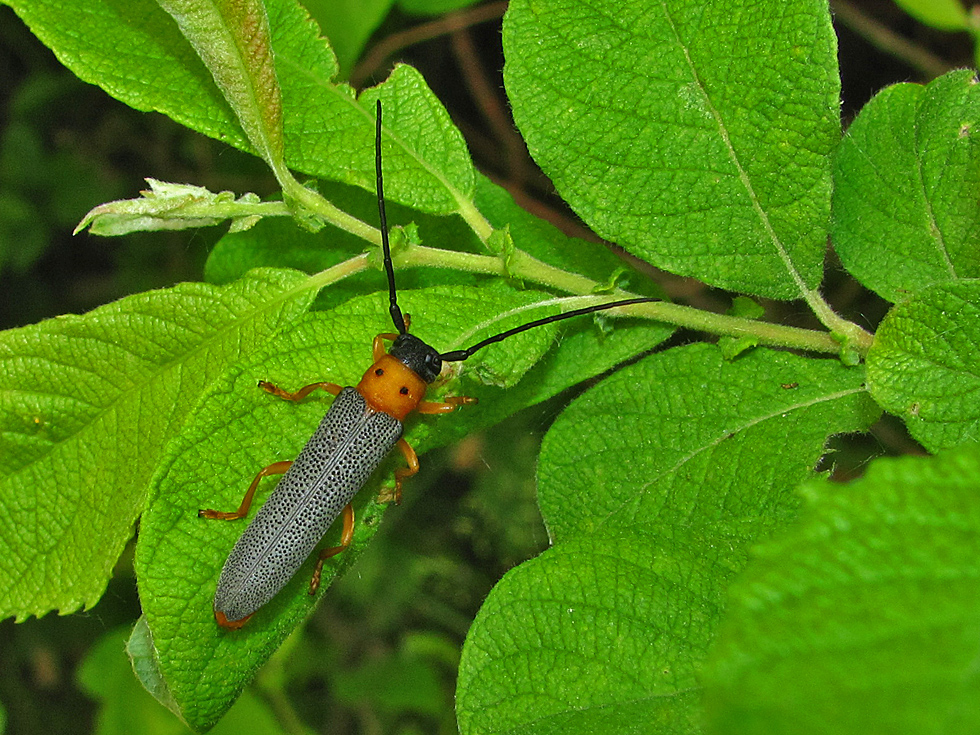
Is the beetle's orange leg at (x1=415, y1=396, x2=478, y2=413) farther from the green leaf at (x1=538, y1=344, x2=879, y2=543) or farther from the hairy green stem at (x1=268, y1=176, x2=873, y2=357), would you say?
the hairy green stem at (x1=268, y1=176, x2=873, y2=357)

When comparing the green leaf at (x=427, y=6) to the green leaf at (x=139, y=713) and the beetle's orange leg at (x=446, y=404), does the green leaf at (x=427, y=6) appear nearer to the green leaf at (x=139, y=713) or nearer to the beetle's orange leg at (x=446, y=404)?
the beetle's orange leg at (x=446, y=404)

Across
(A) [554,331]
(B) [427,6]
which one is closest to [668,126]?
(A) [554,331]

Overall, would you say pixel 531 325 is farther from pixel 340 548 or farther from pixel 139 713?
pixel 139 713

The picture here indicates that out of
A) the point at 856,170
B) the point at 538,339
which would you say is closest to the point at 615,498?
the point at 538,339

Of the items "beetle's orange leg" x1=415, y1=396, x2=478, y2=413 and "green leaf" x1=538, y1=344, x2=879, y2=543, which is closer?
"green leaf" x1=538, y1=344, x2=879, y2=543

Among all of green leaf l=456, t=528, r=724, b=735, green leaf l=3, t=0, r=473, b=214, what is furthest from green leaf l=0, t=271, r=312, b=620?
green leaf l=456, t=528, r=724, b=735
